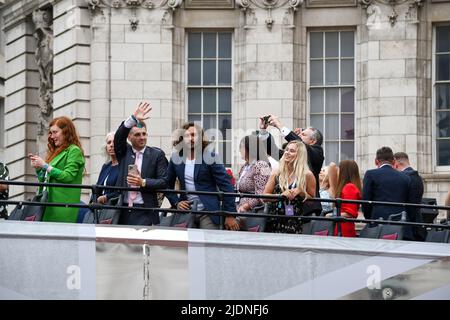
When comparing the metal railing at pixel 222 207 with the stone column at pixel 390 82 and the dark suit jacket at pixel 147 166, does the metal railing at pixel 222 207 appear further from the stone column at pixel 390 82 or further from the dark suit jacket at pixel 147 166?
the stone column at pixel 390 82

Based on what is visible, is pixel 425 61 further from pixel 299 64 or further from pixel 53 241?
pixel 53 241

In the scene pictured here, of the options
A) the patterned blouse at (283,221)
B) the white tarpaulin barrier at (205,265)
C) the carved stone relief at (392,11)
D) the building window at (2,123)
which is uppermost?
the carved stone relief at (392,11)

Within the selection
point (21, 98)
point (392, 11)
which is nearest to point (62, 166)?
point (392, 11)

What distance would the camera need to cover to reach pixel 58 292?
19.8 metres

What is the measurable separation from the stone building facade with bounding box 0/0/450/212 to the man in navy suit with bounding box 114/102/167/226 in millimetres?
13220

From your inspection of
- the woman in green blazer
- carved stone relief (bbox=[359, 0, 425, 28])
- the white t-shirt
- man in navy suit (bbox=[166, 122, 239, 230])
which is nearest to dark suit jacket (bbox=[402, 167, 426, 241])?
man in navy suit (bbox=[166, 122, 239, 230])

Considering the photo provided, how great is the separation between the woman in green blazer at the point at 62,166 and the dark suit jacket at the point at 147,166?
1.72ft

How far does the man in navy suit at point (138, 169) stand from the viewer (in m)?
20.7

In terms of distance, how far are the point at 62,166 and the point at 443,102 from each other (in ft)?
49.5

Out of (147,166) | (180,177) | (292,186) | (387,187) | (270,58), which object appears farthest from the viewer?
(270,58)

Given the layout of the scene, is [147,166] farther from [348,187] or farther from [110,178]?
[348,187]

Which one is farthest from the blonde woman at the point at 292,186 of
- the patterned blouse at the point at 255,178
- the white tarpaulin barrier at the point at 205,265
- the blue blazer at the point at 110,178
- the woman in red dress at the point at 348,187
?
the blue blazer at the point at 110,178

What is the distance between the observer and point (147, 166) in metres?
21.0

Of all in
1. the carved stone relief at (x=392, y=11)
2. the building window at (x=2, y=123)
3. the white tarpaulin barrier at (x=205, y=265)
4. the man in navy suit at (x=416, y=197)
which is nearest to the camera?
the white tarpaulin barrier at (x=205, y=265)
